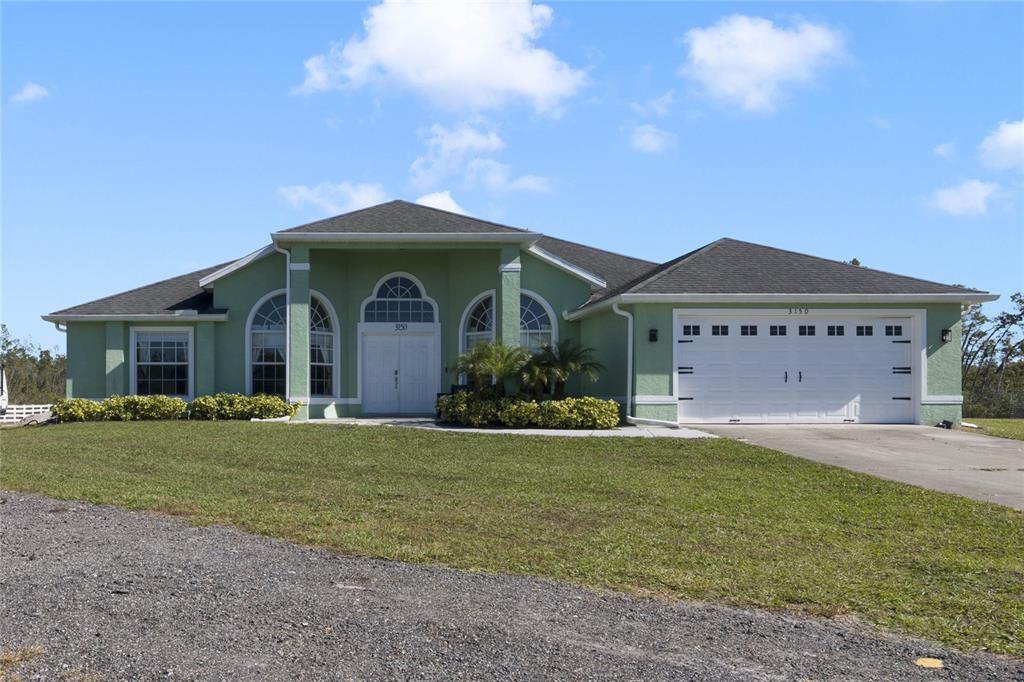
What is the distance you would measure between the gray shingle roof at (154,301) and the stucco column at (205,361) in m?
0.49

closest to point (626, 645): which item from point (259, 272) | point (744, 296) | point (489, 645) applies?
point (489, 645)

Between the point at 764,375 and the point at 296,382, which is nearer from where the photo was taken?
the point at 764,375

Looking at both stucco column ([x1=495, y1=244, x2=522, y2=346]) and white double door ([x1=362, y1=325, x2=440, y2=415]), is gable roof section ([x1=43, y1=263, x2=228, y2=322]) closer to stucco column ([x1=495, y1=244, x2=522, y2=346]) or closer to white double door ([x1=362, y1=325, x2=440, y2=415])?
white double door ([x1=362, y1=325, x2=440, y2=415])

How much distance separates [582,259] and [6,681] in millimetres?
20248

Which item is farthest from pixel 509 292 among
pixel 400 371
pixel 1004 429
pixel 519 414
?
pixel 1004 429

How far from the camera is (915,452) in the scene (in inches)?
532

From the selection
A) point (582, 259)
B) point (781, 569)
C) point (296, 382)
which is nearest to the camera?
point (781, 569)

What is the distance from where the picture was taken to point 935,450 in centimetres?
1385

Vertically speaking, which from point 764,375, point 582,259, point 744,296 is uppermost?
point 582,259

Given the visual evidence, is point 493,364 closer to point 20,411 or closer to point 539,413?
point 539,413

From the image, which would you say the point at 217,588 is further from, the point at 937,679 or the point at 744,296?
the point at 744,296

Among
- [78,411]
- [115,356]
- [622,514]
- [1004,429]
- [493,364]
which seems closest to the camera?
[622,514]

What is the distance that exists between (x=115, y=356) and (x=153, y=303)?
5.05ft

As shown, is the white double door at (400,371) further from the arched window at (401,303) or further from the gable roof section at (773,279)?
the gable roof section at (773,279)
